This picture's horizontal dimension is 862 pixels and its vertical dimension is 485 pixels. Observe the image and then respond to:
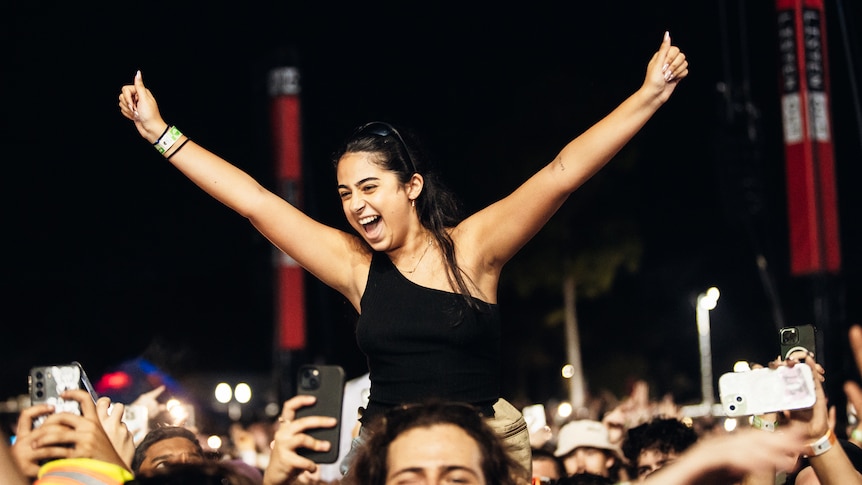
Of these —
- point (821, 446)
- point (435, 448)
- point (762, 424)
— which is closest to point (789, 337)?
point (762, 424)

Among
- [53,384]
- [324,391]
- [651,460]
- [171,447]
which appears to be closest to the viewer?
[324,391]

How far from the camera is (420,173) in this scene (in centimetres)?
380

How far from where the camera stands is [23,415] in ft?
8.63

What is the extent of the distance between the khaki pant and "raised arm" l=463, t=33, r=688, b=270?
468 millimetres

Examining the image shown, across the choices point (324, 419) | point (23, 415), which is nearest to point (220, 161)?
point (23, 415)

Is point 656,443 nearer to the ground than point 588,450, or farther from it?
nearer to the ground

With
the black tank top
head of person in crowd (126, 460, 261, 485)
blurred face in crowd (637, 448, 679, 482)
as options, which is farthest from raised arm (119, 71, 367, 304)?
blurred face in crowd (637, 448, 679, 482)

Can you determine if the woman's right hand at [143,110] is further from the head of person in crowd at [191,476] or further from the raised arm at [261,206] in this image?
the head of person in crowd at [191,476]

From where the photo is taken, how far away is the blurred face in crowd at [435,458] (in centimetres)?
246

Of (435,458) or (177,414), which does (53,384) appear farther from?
(177,414)

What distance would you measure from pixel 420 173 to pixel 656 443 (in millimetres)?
2112

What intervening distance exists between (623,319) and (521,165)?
1127cm

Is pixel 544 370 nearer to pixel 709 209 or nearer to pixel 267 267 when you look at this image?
pixel 709 209

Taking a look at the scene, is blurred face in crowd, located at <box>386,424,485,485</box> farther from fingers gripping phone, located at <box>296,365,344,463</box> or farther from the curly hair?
the curly hair
